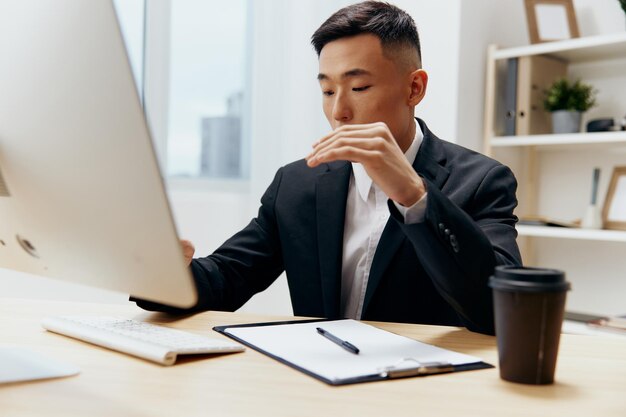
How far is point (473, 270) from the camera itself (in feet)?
3.47

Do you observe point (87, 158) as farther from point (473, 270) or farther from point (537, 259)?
point (537, 259)

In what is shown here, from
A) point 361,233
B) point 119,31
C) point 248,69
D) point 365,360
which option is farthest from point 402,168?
point 248,69

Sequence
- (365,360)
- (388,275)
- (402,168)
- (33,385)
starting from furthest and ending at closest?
1. (388,275)
2. (402,168)
3. (365,360)
4. (33,385)

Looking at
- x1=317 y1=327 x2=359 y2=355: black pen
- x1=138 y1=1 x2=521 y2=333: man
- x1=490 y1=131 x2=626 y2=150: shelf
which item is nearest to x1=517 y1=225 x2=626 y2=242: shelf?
x1=490 y1=131 x2=626 y2=150: shelf

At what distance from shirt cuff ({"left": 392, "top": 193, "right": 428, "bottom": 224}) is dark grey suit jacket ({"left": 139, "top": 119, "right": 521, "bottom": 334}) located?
0.01 metres

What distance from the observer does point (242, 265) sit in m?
1.50

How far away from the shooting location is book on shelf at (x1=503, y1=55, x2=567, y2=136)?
8.66ft

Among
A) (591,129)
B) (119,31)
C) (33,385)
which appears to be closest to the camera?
(119,31)

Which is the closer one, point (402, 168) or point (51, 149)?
point (51, 149)

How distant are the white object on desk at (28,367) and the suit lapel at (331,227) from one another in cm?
66

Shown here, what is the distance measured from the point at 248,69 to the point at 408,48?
1.42m

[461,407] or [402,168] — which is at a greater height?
[402,168]

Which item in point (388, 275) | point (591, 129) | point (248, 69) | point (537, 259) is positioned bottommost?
point (537, 259)

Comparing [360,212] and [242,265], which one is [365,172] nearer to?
[360,212]
